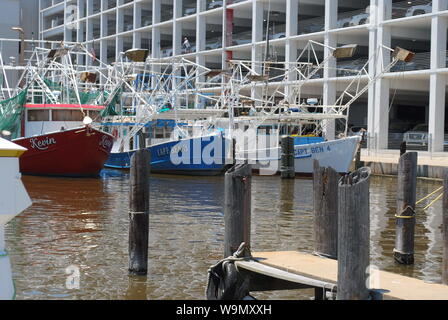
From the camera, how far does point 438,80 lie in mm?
38125

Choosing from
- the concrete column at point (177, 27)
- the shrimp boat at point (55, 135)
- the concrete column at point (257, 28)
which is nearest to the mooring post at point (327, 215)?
the shrimp boat at point (55, 135)

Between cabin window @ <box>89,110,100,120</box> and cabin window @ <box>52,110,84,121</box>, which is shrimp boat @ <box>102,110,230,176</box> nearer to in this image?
cabin window @ <box>89,110,100,120</box>

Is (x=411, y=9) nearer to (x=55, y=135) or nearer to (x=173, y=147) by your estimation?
(x=173, y=147)

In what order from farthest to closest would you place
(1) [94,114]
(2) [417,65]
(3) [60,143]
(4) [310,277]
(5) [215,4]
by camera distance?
1. (5) [215,4]
2. (2) [417,65]
3. (1) [94,114]
4. (3) [60,143]
5. (4) [310,277]

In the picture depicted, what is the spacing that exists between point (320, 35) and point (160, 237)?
32981mm

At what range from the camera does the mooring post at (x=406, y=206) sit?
38.3 feet

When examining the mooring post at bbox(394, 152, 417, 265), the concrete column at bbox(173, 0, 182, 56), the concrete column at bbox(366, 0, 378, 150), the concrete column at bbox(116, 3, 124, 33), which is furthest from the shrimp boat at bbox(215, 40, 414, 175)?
the concrete column at bbox(116, 3, 124, 33)

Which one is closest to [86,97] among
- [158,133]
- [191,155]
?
[158,133]

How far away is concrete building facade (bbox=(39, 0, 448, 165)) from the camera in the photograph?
130 ft

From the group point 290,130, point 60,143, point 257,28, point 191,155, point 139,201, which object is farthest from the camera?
point 257,28

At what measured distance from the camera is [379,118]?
4134 centimetres

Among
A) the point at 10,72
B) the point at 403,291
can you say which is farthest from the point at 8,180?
the point at 10,72

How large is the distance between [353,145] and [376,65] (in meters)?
10.5
